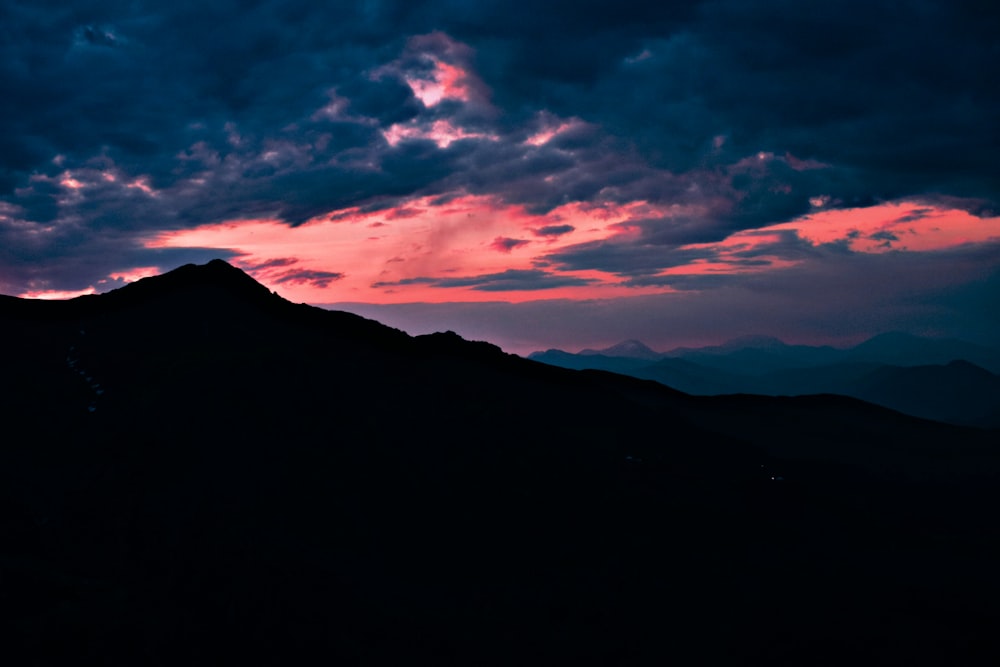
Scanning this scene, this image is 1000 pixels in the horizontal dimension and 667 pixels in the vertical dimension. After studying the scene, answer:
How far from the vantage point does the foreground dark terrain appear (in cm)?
1700

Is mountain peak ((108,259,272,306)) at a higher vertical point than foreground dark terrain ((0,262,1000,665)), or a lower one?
higher

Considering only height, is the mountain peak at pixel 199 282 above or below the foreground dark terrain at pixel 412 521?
above

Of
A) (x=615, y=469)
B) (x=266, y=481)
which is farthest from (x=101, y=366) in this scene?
(x=615, y=469)

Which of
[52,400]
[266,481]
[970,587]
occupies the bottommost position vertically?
[970,587]

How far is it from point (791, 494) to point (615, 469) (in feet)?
24.5

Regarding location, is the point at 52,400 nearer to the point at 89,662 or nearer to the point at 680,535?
the point at 89,662

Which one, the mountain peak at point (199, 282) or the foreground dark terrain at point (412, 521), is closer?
the foreground dark terrain at point (412, 521)

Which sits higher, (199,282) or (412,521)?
(199,282)

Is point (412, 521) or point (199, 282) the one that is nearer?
point (412, 521)

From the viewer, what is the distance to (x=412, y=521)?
75.9 ft

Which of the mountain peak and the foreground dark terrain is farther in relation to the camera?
the mountain peak

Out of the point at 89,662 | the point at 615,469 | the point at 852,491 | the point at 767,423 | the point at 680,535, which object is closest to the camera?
the point at 89,662

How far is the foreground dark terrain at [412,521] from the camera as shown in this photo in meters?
17.0

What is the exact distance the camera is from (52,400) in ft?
97.4
